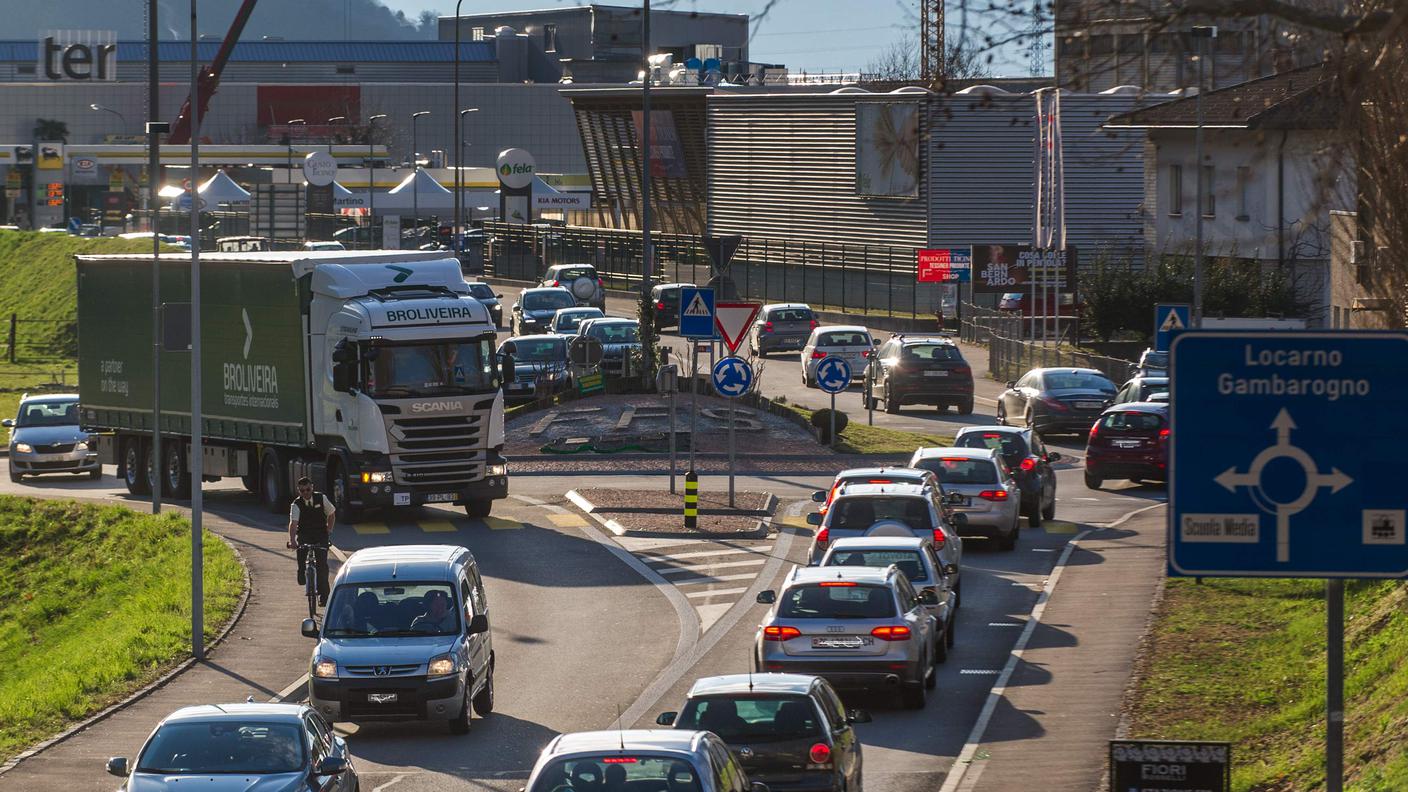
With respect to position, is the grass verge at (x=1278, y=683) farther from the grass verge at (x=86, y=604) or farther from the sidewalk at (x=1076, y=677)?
the grass verge at (x=86, y=604)

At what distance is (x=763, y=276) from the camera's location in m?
86.7

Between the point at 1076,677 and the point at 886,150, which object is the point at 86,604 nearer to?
the point at 1076,677

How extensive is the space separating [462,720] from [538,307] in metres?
48.6

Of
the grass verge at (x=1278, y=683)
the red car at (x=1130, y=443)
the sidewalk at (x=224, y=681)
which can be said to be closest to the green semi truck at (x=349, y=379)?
the sidewalk at (x=224, y=681)

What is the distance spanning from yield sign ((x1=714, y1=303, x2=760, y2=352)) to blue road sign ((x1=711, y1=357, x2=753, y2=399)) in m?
0.36

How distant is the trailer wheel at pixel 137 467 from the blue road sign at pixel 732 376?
1246 cm

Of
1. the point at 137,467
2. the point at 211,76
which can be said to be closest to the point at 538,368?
the point at 137,467

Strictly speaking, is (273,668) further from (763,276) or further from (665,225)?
(665,225)

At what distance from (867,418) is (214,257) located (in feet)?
62.3

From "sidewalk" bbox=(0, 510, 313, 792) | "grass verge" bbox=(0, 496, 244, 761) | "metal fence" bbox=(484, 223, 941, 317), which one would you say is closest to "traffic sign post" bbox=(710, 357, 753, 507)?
"sidewalk" bbox=(0, 510, 313, 792)

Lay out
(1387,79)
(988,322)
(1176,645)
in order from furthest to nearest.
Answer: (988,322), (1176,645), (1387,79)

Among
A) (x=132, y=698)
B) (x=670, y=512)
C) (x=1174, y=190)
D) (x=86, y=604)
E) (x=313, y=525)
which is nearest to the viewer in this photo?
(x=132, y=698)

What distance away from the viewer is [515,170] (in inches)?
4021

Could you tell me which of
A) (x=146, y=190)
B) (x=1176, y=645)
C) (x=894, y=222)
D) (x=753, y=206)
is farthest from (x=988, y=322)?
(x=146, y=190)
